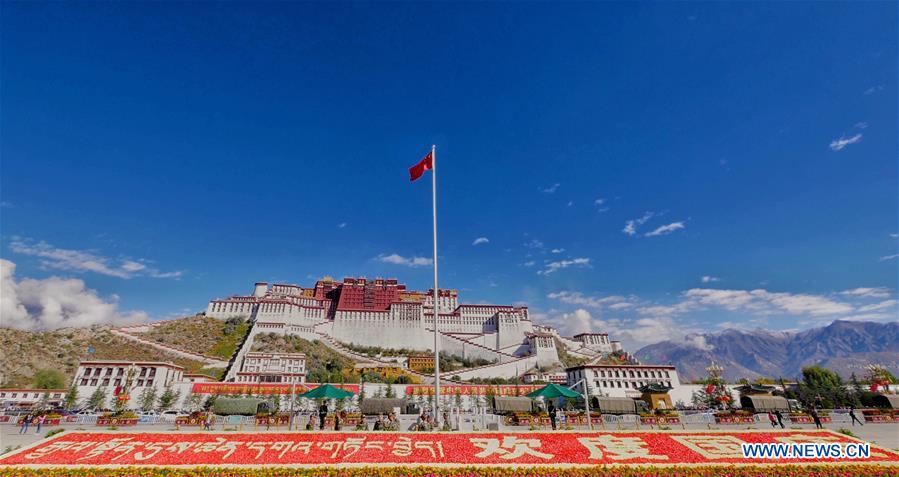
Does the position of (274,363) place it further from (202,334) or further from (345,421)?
(345,421)

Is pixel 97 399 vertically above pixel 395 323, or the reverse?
pixel 395 323

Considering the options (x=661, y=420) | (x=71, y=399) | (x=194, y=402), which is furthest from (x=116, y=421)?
(x=661, y=420)

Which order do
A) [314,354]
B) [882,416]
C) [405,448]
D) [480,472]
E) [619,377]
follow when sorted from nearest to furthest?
1. [480,472]
2. [405,448]
3. [882,416]
4. [619,377]
5. [314,354]

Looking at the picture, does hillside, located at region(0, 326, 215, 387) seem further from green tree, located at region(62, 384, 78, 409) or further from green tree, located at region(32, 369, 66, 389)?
green tree, located at region(62, 384, 78, 409)

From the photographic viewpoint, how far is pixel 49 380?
61156mm

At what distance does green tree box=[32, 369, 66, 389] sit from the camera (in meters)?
60.2

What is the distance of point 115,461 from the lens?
40.9 feet

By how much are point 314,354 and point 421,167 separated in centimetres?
6415

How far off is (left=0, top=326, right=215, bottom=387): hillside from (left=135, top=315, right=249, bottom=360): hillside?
4.67m

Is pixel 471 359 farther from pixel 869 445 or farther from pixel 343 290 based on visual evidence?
pixel 869 445

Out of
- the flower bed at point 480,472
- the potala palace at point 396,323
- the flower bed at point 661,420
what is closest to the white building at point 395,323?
the potala palace at point 396,323

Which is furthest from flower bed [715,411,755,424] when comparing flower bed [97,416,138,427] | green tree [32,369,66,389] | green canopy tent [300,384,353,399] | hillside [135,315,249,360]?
green tree [32,369,66,389]

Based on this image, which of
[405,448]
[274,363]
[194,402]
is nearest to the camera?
[405,448]

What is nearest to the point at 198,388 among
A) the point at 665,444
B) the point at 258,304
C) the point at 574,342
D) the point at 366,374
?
the point at 366,374
